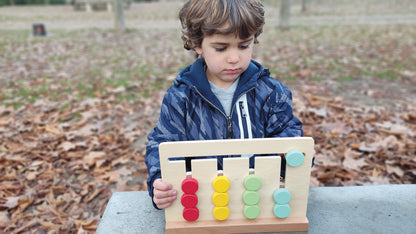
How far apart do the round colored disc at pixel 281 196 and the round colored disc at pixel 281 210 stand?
24 mm

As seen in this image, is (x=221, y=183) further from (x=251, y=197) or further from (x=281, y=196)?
(x=281, y=196)

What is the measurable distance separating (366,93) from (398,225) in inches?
136

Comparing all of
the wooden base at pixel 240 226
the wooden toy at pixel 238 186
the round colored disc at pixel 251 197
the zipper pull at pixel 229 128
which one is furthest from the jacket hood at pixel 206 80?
the wooden base at pixel 240 226

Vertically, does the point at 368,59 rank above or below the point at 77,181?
above

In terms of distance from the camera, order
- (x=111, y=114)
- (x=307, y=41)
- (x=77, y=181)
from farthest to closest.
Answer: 1. (x=307, y=41)
2. (x=111, y=114)
3. (x=77, y=181)

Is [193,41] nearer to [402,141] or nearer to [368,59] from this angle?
[402,141]

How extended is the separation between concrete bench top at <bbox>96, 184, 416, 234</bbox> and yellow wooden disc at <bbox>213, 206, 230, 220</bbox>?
35 cm

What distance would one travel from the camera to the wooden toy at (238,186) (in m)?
1.36

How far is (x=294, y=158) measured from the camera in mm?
1385

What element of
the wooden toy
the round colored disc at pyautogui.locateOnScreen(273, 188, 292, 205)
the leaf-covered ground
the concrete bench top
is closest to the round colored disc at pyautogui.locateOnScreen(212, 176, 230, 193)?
the wooden toy

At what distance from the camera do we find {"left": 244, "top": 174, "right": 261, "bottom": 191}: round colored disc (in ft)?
4.65

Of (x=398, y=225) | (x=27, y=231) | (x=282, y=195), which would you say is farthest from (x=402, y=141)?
(x=27, y=231)

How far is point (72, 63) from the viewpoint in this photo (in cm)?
682

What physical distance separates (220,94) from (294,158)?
1.79ft
